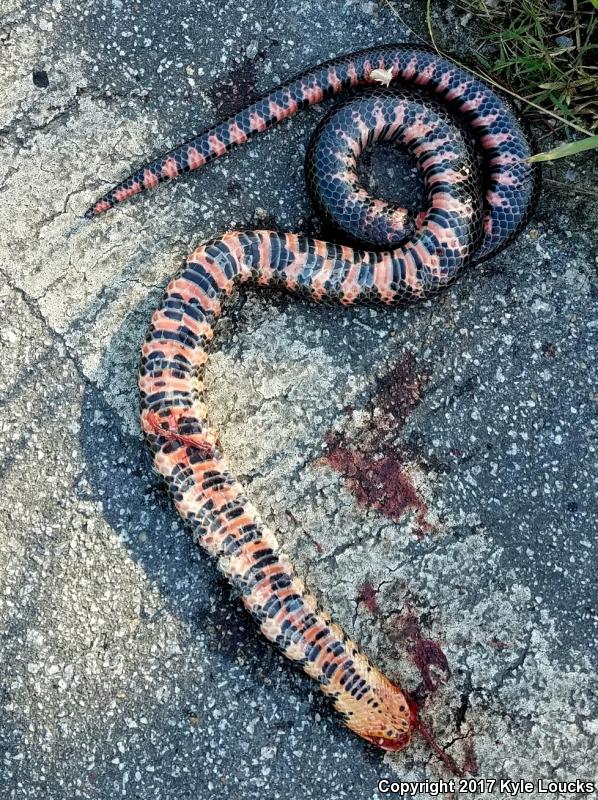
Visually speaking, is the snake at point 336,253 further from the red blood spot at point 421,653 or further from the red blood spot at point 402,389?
the red blood spot at point 402,389

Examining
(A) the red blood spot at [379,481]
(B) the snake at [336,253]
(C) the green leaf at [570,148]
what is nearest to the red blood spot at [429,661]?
(B) the snake at [336,253]

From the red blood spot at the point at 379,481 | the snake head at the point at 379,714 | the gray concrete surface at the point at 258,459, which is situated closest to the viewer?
the snake head at the point at 379,714

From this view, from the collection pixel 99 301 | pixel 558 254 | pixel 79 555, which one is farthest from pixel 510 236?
pixel 79 555

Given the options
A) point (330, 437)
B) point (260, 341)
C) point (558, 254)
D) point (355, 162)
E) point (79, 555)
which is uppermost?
point (355, 162)

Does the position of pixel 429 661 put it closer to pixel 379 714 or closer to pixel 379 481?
pixel 379 714

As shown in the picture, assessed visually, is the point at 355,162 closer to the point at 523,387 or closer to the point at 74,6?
the point at 523,387
